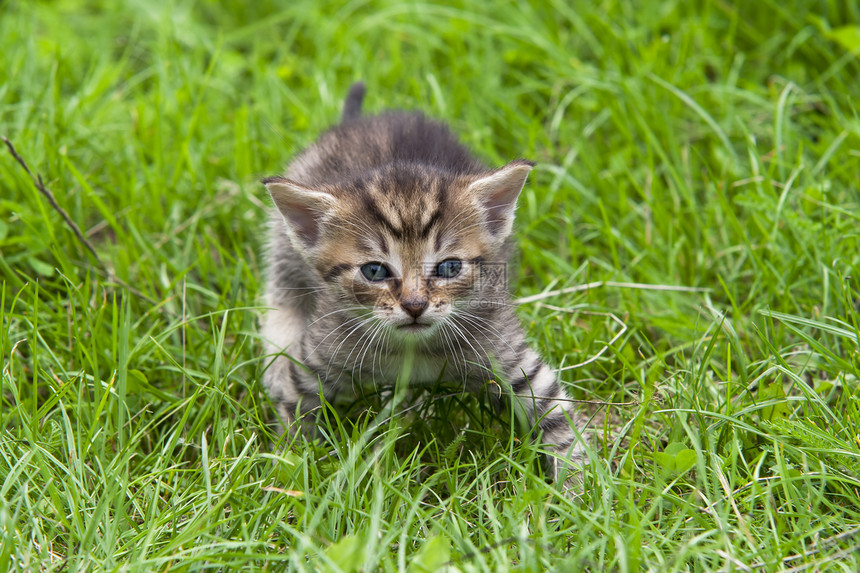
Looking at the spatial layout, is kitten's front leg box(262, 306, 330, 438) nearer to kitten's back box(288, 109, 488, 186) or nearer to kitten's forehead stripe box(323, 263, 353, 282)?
kitten's forehead stripe box(323, 263, 353, 282)

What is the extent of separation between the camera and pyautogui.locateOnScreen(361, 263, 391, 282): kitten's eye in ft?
10.1

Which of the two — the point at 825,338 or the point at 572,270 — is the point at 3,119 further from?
the point at 825,338

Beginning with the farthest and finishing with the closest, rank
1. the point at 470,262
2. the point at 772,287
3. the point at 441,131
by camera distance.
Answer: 1. the point at 441,131
2. the point at 772,287
3. the point at 470,262

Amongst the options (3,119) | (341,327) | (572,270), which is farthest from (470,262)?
(3,119)

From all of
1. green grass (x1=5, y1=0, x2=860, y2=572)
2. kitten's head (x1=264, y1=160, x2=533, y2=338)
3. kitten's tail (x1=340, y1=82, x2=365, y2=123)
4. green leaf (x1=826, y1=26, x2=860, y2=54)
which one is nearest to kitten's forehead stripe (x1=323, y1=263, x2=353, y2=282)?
kitten's head (x1=264, y1=160, x2=533, y2=338)

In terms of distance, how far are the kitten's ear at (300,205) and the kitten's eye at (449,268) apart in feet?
1.64

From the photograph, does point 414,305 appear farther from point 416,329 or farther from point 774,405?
point 774,405

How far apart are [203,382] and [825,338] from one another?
2.66 m

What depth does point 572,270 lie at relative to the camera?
4.02 metres

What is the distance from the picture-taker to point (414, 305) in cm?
288

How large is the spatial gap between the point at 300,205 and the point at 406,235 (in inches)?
18.8

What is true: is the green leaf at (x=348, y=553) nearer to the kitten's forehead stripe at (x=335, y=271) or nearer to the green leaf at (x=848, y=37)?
the kitten's forehead stripe at (x=335, y=271)

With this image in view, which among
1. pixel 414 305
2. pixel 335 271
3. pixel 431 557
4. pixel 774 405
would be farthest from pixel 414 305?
pixel 774 405

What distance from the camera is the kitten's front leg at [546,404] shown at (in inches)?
122
